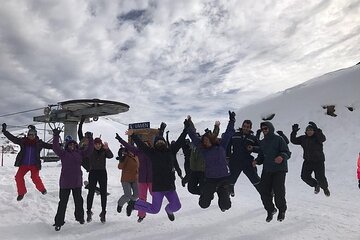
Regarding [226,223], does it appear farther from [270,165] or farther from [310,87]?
[310,87]

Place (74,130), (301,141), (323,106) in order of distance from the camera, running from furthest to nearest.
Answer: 1. (74,130)
2. (323,106)
3. (301,141)

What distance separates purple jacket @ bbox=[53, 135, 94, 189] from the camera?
8.19 metres

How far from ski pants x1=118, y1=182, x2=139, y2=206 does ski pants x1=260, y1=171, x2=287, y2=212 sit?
3.53m

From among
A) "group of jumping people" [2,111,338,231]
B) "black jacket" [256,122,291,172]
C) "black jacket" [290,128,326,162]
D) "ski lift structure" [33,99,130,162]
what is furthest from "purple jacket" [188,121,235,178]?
"ski lift structure" [33,99,130,162]

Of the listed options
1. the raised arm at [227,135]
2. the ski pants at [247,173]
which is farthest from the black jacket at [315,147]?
the raised arm at [227,135]

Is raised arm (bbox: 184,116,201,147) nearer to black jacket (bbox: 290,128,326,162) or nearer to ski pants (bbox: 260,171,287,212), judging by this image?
ski pants (bbox: 260,171,287,212)

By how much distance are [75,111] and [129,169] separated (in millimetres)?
15897

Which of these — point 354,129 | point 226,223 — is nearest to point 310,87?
point 354,129

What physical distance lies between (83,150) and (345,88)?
22.5 metres

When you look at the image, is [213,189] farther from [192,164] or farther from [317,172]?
[317,172]

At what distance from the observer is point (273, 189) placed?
7.49 metres

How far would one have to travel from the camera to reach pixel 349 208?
33.7 ft

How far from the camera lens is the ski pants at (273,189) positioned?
23.9 feet

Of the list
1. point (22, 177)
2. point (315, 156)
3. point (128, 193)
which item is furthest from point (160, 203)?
point (315, 156)
